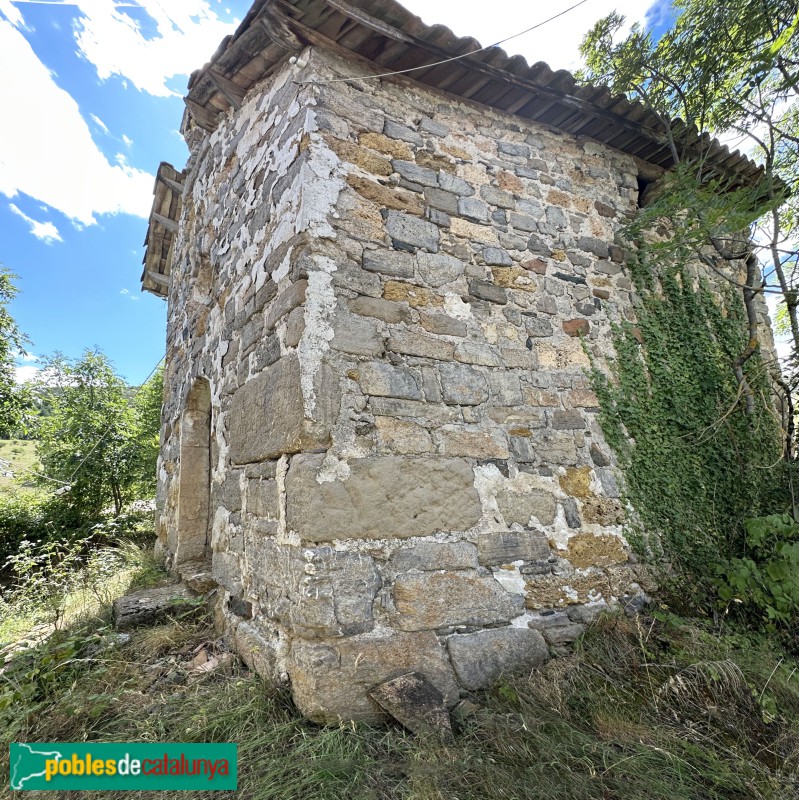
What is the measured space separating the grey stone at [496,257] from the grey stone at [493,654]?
216cm

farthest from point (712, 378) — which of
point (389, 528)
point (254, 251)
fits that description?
point (254, 251)

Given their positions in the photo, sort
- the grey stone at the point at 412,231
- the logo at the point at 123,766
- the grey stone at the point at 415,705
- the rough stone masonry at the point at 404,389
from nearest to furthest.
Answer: the logo at the point at 123,766 → the grey stone at the point at 415,705 → the rough stone masonry at the point at 404,389 → the grey stone at the point at 412,231

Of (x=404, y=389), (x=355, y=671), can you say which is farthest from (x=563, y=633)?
(x=404, y=389)

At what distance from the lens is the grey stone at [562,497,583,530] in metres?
2.68

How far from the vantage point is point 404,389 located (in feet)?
7.88

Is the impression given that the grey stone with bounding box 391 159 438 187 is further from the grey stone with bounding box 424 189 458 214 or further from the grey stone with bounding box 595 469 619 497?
the grey stone with bounding box 595 469 619 497

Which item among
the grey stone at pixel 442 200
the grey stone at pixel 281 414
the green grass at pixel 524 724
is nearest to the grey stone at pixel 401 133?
the grey stone at pixel 442 200

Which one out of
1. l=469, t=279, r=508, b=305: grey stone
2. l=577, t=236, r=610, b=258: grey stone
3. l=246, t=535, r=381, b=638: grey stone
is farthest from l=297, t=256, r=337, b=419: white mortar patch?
l=577, t=236, r=610, b=258: grey stone

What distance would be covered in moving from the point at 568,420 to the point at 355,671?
189 centimetres

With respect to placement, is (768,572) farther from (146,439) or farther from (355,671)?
(146,439)

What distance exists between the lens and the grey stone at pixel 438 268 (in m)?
2.65

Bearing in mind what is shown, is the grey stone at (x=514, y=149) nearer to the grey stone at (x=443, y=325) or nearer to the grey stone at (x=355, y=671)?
the grey stone at (x=443, y=325)

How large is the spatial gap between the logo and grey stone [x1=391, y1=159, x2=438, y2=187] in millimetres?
3011

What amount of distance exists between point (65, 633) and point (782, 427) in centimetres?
558
